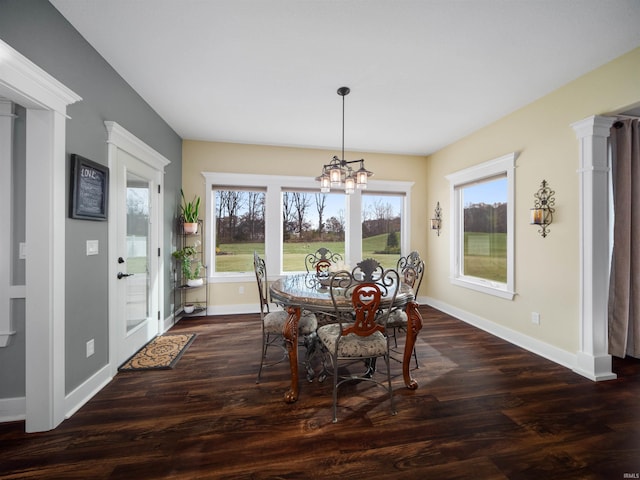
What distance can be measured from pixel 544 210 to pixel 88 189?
4274 millimetres

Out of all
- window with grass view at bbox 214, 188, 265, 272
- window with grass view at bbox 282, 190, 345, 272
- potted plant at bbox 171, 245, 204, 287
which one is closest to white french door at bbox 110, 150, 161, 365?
potted plant at bbox 171, 245, 204, 287

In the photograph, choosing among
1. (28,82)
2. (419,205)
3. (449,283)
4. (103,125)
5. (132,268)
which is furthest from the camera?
(419,205)

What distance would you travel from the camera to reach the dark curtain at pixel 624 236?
104 inches

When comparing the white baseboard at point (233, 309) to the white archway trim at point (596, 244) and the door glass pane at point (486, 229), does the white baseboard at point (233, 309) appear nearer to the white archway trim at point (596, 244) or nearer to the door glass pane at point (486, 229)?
the door glass pane at point (486, 229)

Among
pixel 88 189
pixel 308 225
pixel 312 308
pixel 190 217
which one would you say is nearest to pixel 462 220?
pixel 308 225

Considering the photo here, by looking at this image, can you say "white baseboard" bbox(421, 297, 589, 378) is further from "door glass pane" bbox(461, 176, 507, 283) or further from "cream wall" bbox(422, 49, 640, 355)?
"door glass pane" bbox(461, 176, 507, 283)

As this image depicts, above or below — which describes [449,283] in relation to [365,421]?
above

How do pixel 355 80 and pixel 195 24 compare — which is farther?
pixel 355 80

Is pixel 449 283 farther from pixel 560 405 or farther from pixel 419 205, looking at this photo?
pixel 560 405

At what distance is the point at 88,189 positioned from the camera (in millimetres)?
2133

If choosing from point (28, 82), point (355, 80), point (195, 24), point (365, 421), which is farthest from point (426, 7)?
point (365, 421)

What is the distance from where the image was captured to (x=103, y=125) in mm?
2369

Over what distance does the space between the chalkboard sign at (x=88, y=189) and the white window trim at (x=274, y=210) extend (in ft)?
6.86

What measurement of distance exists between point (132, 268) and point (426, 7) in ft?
11.3
